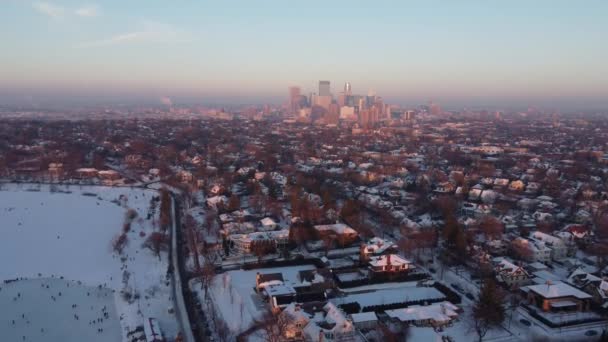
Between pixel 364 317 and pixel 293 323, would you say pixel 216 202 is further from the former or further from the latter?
pixel 364 317

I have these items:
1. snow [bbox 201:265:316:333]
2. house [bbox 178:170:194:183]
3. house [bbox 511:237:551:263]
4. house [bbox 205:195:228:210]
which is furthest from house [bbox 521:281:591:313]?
house [bbox 178:170:194:183]

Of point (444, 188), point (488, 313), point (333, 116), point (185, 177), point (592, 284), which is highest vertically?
point (488, 313)

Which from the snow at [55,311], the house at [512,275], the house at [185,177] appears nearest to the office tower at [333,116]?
the house at [185,177]

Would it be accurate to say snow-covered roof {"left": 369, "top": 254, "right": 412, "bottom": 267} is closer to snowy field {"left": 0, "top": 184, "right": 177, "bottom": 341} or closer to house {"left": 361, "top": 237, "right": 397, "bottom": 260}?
house {"left": 361, "top": 237, "right": 397, "bottom": 260}

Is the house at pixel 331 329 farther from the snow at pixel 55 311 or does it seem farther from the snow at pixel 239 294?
the snow at pixel 55 311

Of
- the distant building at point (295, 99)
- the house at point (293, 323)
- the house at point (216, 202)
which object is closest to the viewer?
the house at point (293, 323)

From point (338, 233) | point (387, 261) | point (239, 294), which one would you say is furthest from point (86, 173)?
point (387, 261)
